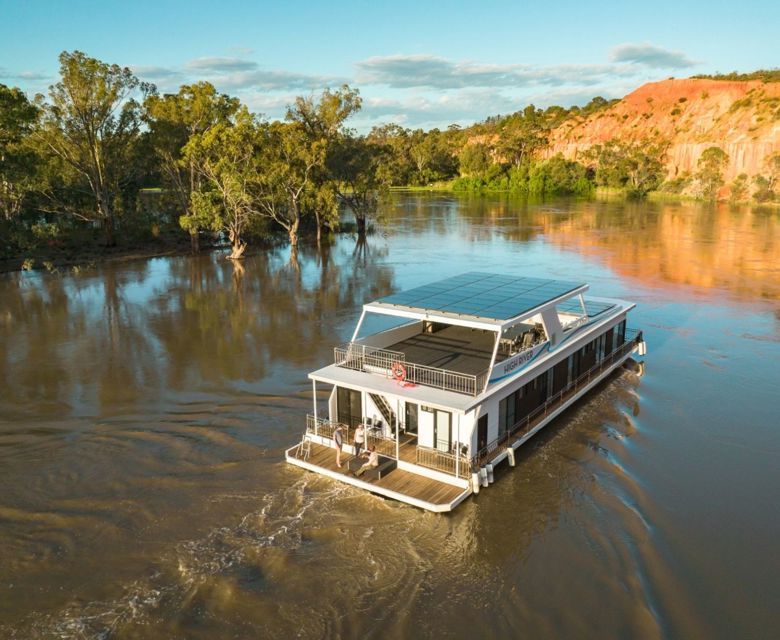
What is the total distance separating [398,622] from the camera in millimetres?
11883

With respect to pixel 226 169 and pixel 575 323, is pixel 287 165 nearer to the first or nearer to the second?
pixel 226 169

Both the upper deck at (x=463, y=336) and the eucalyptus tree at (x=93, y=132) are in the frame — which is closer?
the upper deck at (x=463, y=336)

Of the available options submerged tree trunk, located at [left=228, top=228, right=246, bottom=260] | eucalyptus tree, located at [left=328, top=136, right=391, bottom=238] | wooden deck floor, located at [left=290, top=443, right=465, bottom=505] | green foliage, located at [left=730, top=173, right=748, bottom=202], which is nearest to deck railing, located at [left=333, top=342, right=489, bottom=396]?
wooden deck floor, located at [left=290, top=443, right=465, bottom=505]

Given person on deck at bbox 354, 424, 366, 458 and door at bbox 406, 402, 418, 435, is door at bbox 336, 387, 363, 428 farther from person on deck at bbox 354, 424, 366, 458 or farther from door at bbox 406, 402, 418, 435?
door at bbox 406, 402, 418, 435

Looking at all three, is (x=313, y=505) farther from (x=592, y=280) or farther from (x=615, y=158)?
(x=615, y=158)

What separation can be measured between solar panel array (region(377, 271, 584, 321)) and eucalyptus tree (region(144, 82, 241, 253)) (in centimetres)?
3655

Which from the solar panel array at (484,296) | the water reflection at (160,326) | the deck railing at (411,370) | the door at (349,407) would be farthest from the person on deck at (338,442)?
the water reflection at (160,326)

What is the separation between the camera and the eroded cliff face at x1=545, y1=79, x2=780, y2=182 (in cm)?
11884

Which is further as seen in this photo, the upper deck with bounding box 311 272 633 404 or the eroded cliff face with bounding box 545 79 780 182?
the eroded cliff face with bounding box 545 79 780 182

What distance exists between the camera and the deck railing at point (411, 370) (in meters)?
16.7

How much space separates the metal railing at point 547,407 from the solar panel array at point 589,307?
1827mm

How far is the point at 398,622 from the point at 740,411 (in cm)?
1585

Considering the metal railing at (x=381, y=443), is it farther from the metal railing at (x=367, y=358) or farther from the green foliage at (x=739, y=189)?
the green foliage at (x=739, y=189)

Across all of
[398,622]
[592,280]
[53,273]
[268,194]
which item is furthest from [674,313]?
[53,273]
